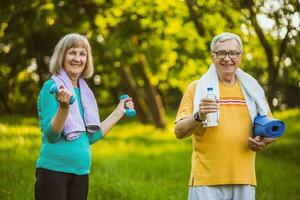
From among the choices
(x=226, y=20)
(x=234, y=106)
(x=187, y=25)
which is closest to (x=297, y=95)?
(x=187, y=25)

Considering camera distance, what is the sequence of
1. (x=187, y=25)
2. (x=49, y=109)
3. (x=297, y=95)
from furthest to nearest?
(x=297, y=95) < (x=187, y=25) < (x=49, y=109)

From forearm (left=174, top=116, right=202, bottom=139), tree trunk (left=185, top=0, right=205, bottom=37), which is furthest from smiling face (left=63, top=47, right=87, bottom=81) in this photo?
tree trunk (left=185, top=0, right=205, bottom=37)

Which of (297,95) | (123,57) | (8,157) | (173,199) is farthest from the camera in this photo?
(297,95)

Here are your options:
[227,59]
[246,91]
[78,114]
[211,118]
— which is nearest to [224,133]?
[211,118]

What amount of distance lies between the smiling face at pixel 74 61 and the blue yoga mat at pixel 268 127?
4.16 feet

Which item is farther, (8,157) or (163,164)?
(163,164)

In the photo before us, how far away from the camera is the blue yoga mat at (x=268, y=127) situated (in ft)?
12.4

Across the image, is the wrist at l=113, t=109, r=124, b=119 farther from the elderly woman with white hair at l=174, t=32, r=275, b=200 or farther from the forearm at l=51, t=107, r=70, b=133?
the forearm at l=51, t=107, r=70, b=133

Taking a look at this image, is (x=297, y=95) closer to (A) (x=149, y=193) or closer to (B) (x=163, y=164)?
(B) (x=163, y=164)

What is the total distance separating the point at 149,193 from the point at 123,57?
4.43 m

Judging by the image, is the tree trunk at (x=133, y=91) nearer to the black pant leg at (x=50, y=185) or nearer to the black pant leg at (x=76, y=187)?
the black pant leg at (x=76, y=187)

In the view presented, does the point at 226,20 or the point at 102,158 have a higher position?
the point at 226,20

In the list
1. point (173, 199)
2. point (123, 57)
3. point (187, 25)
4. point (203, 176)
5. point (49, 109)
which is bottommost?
point (173, 199)

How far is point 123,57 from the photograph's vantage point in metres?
11.0
